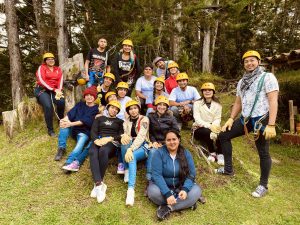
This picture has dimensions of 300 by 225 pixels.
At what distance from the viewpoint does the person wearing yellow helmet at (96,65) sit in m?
7.17

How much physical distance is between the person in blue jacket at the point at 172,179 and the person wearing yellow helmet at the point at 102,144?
86 centimetres

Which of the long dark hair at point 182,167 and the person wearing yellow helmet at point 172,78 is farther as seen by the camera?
the person wearing yellow helmet at point 172,78

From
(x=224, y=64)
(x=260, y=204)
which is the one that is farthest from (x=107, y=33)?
(x=224, y=64)

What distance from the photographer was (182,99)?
664 centimetres

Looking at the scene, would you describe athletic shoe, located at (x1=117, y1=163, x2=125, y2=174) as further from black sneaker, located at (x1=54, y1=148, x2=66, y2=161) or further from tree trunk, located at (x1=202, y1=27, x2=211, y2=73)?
tree trunk, located at (x1=202, y1=27, x2=211, y2=73)

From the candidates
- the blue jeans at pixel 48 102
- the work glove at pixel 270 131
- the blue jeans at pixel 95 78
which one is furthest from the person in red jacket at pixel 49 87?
the work glove at pixel 270 131

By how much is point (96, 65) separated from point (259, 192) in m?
4.75

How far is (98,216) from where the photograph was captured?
14.1 feet

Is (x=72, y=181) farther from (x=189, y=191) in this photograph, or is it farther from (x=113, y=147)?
(x=189, y=191)

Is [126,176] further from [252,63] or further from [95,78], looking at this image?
[95,78]

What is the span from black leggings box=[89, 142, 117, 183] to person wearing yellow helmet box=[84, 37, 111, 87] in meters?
2.71

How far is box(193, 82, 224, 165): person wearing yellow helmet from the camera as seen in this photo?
5914 mm

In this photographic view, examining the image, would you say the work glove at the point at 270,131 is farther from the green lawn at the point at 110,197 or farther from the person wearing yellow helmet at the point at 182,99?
the person wearing yellow helmet at the point at 182,99

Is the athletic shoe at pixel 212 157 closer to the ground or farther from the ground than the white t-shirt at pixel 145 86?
closer to the ground
